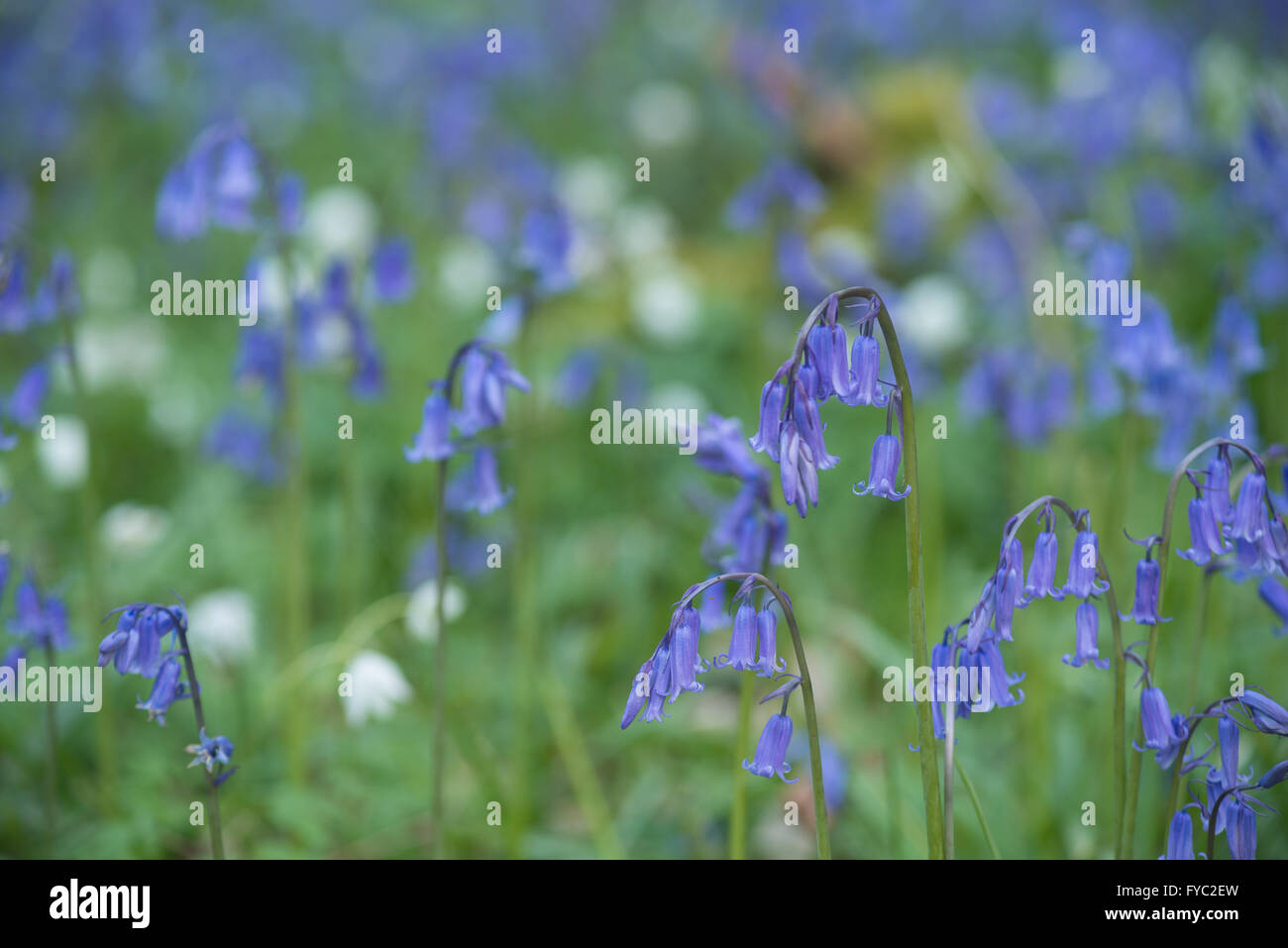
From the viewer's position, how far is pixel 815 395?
1.93 meters

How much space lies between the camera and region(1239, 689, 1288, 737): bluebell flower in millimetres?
2061

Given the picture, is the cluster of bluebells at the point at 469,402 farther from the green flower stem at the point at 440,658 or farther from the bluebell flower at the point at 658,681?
the bluebell flower at the point at 658,681

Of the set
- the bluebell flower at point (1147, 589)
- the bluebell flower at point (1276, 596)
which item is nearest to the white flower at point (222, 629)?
the bluebell flower at point (1147, 589)

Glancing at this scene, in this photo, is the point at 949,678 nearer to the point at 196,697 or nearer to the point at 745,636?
the point at 745,636

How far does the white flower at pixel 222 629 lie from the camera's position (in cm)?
347

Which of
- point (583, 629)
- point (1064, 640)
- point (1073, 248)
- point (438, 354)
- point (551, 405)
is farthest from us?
point (438, 354)

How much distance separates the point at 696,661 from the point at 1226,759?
100cm

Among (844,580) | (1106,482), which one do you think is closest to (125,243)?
(844,580)

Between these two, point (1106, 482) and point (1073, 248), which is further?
point (1106, 482)

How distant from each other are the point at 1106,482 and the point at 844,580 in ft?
4.13

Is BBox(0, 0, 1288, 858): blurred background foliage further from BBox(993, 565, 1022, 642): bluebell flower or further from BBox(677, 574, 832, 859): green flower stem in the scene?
BBox(993, 565, 1022, 642): bluebell flower

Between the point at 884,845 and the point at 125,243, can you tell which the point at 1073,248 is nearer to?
the point at 884,845
